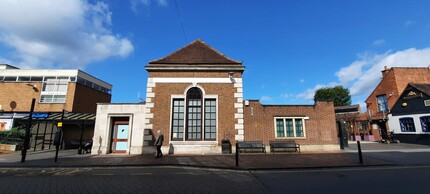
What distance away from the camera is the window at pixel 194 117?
1453 cm

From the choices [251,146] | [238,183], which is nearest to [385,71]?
[251,146]

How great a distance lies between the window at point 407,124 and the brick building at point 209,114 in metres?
13.1

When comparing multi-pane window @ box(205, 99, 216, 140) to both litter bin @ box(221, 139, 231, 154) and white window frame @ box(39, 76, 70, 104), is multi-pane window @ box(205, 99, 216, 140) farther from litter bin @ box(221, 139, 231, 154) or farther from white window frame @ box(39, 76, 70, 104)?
white window frame @ box(39, 76, 70, 104)

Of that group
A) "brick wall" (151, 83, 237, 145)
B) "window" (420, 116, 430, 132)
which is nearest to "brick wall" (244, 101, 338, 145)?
"brick wall" (151, 83, 237, 145)

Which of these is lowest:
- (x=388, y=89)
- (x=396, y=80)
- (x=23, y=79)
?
(x=388, y=89)

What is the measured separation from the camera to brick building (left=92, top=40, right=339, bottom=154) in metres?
14.3

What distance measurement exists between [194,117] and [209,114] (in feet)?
3.62

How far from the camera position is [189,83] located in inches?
593

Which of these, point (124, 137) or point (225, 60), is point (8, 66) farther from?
point (225, 60)

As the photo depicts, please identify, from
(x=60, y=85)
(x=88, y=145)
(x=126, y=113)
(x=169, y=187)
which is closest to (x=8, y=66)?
(x=60, y=85)

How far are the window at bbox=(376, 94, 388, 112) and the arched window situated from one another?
89.7 ft

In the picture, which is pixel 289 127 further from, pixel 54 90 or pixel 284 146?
pixel 54 90

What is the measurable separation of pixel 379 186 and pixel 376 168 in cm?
371

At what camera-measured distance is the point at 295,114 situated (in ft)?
51.5
